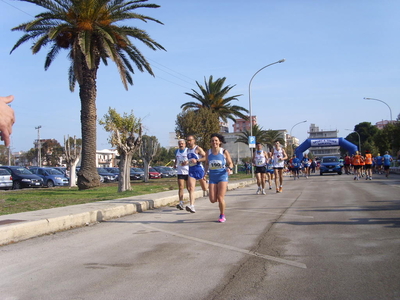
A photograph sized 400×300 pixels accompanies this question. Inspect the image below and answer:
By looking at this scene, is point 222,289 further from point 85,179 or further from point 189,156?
point 85,179

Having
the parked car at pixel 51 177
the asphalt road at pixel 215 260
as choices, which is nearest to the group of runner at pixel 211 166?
the asphalt road at pixel 215 260

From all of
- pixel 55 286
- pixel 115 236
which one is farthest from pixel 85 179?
pixel 55 286

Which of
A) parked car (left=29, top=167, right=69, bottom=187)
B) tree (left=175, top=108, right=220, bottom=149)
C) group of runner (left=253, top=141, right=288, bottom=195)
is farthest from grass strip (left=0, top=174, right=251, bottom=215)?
tree (left=175, top=108, right=220, bottom=149)

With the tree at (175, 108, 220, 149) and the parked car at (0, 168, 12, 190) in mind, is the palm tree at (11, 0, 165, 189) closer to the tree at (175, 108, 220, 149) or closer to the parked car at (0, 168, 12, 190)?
the parked car at (0, 168, 12, 190)

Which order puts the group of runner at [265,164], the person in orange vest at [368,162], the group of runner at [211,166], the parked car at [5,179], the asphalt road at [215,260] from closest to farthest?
the asphalt road at [215,260]
the group of runner at [211,166]
the group of runner at [265,164]
the person in orange vest at [368,162]
the parked car at [5,179]

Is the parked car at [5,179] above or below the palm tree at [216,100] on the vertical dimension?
below

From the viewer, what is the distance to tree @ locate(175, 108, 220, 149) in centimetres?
3322

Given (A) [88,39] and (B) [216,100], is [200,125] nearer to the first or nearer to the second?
(B) [216,100]

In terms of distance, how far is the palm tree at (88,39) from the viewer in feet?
61.1

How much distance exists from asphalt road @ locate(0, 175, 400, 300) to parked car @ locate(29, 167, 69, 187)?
853 inches

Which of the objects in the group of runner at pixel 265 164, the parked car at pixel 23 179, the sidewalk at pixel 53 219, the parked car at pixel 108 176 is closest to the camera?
the sidewalk at pixel 53 219

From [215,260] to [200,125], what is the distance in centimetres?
2817

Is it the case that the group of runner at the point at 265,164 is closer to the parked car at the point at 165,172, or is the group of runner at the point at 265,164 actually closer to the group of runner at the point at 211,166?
the group of runner at the point at 211,166

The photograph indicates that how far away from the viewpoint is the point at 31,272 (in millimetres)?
5117
